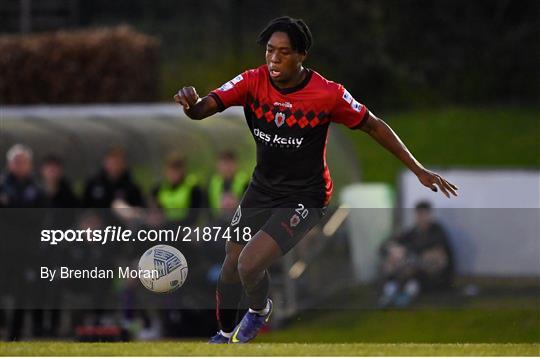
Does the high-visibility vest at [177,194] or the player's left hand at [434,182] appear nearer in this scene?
the player's left hand at [434,182]

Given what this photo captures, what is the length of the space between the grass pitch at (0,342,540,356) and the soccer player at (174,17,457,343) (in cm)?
52

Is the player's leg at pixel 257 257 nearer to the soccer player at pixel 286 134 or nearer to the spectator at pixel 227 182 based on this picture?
the soccer player at pixel 286 134

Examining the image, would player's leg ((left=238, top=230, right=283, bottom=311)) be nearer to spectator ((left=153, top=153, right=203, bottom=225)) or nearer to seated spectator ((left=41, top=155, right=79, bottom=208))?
spectator ((left=153, top=153, right=203, bottom=225))

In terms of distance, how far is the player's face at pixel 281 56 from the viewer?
32.8ft

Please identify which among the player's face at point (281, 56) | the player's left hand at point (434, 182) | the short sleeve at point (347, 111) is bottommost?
the player's left hand at point (434, 182)

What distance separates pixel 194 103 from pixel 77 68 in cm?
1541

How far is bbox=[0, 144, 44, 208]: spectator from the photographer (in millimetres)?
15258

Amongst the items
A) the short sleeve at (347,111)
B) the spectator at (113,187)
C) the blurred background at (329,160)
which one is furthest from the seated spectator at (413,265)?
the short sleeve at (347,111)

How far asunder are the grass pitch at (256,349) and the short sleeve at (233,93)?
1.76 m

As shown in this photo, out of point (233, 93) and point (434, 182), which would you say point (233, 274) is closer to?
point (233, 93)

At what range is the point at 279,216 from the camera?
34.0 feet

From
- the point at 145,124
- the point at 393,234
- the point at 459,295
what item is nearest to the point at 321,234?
the point at 393,234

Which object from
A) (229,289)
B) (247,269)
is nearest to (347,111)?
(247,269)

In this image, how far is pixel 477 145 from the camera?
25.6m
